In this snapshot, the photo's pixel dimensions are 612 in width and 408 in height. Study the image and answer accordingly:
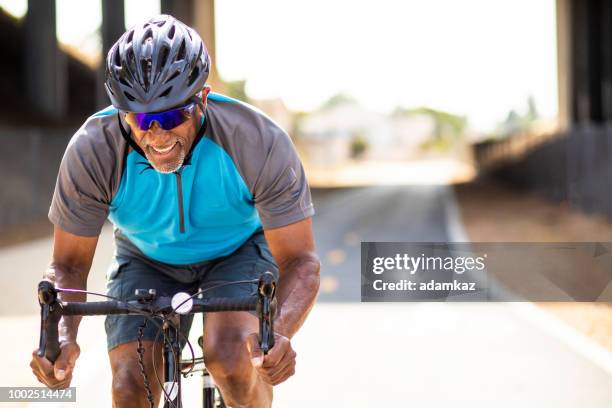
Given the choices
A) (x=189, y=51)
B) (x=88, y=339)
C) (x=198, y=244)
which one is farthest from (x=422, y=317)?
(x=189, y=51)

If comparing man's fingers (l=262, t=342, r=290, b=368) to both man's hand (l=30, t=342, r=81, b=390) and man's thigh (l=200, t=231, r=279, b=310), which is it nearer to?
man's hand (l=30, t=342, r=81, b=390)

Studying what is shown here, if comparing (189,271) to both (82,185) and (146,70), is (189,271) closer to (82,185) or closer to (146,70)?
(82,185)

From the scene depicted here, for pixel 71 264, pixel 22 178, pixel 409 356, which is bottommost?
pixel 409 356

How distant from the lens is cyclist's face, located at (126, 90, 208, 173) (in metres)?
3.14

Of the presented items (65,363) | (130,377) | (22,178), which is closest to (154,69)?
(65,363)

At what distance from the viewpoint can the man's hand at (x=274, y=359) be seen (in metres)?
2.88

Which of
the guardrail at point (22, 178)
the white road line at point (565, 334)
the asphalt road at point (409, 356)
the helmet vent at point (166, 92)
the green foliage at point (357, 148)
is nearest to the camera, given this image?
the helmet vent at point (166, 92)

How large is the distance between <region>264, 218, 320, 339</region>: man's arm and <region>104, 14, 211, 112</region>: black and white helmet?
0.67m

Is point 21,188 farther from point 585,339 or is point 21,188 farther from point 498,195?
point 498,195

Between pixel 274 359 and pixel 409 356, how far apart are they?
15.9 feet

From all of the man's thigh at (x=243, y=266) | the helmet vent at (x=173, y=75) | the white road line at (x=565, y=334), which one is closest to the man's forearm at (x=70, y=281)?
the man's thigh at (x=243, y=266)

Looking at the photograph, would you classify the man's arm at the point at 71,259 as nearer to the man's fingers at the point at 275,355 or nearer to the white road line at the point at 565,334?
the man's fingers at the point at 275,355

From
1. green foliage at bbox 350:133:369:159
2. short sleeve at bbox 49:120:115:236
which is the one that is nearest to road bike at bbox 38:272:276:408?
short sleeve at bbox 49:120:115:236

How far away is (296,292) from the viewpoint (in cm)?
344
